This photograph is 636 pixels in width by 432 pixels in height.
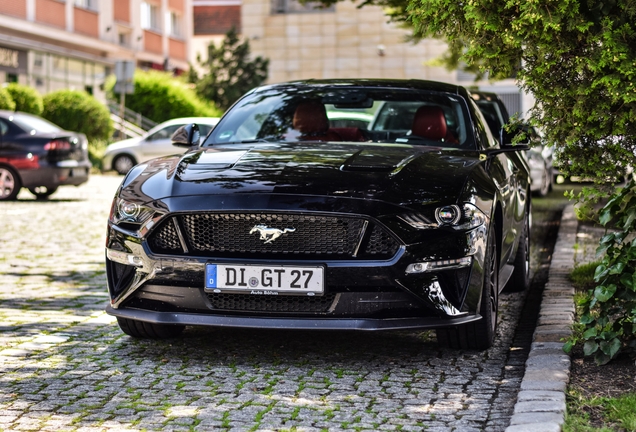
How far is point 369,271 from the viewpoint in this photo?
17.2ft

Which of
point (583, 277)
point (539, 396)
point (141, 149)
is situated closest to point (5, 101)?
point (141, 149)

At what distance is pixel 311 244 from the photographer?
534 centimetres

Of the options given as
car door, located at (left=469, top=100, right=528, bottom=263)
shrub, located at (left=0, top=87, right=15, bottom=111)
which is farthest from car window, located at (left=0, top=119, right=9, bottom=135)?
car door, located at (left=469, top=100, right=528, bottom=263)

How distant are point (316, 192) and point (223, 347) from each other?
1.24 metres

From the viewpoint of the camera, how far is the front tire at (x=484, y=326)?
18.8 ft

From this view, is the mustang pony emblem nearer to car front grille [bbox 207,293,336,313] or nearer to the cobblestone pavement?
car front grille [bbox 207,293,336,313]

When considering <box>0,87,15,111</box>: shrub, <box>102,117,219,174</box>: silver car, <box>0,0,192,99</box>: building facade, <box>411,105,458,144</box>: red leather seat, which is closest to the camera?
<box>411,105,458,144</box>: red leather seat

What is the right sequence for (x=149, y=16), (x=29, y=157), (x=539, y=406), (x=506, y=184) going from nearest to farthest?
(x=539, y=406), (x=506, y=184), (x=29, y=157), (x=149, y=16)

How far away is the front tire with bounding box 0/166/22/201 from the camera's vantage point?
60.3 ft

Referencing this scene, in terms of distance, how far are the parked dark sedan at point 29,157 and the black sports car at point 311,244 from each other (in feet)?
42.1

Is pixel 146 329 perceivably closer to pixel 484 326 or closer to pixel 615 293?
pixel 484 326

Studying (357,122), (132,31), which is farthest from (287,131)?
(132,31)

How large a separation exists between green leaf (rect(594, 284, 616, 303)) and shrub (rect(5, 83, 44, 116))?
2665 centimetres

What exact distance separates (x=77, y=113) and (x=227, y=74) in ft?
41.4
